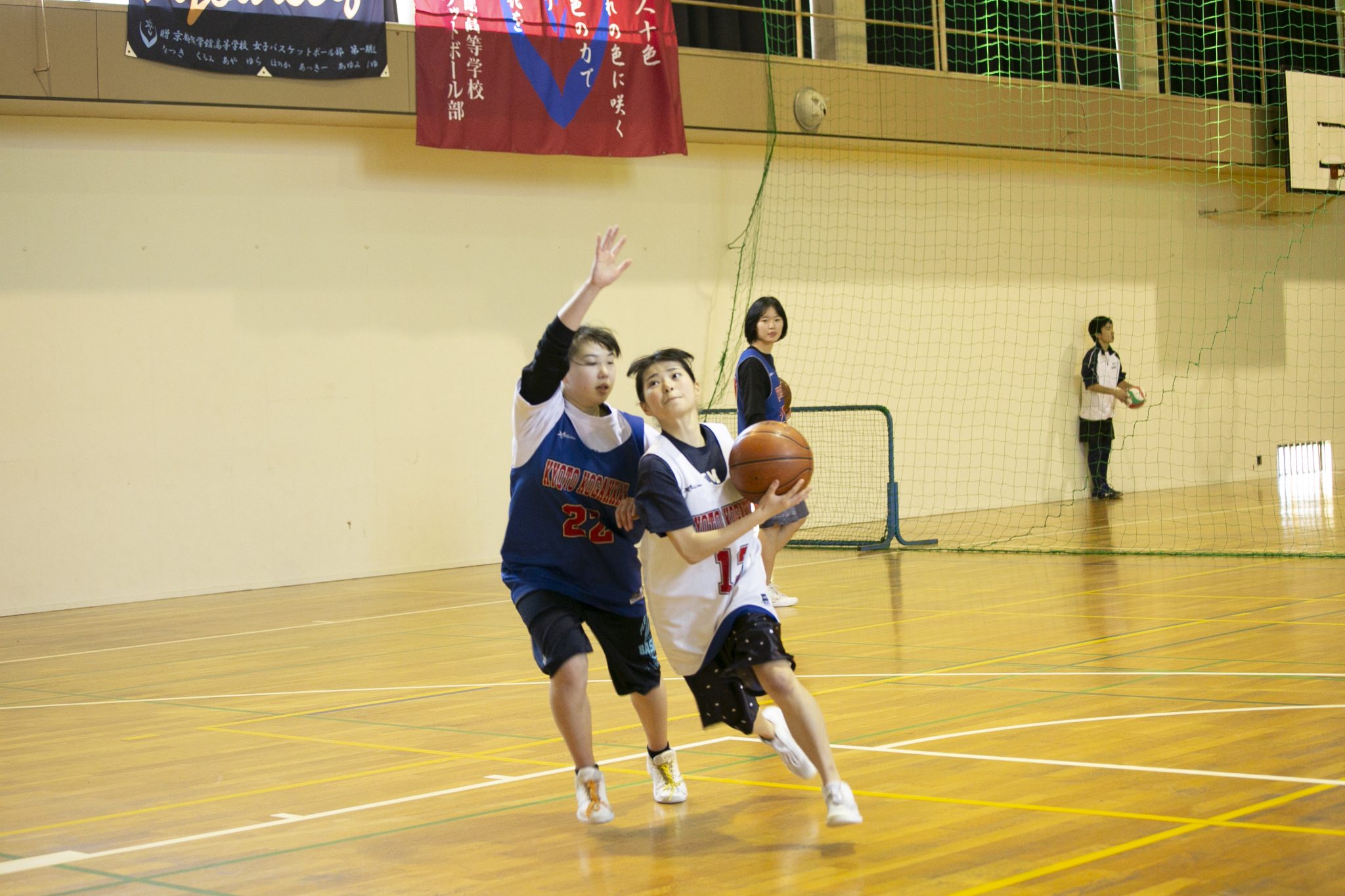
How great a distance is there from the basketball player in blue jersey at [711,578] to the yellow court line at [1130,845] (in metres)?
0.49

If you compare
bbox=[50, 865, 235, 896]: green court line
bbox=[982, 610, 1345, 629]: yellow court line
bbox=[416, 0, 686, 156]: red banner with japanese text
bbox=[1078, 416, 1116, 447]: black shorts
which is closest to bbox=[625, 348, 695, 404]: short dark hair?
bbox=[50, 865, 235, 896]: green court line

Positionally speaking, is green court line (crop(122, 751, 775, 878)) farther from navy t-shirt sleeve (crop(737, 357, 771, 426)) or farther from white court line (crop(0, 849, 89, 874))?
navy t-shirt sleeve (crop(737, 357, 771, 426))

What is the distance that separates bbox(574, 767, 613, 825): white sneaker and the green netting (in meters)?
7.30

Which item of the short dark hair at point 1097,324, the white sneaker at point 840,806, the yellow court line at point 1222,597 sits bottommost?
the white sneaker at point 840,806

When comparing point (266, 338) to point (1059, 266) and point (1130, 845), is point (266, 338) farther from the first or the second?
point (1130, 845)

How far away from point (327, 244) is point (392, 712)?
18.5ft

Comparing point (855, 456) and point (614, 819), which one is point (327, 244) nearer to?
point (855, 456)

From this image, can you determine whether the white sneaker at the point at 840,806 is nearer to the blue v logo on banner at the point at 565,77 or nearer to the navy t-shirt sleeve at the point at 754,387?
the navy t-shirt sleeve at the point at 754,387

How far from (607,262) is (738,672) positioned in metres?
0.99

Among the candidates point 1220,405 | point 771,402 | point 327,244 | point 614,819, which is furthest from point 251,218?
point 1220,405

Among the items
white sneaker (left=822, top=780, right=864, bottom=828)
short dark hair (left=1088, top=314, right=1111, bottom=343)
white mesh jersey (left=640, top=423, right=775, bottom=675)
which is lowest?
white sneaker (left=822, top=780, right=864, bottom=828)

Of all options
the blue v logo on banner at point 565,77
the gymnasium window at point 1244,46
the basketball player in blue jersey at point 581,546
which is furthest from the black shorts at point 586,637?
the gymnasium window at point 1244,46

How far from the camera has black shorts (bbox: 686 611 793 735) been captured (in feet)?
10.4

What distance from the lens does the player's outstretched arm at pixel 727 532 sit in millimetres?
3125
